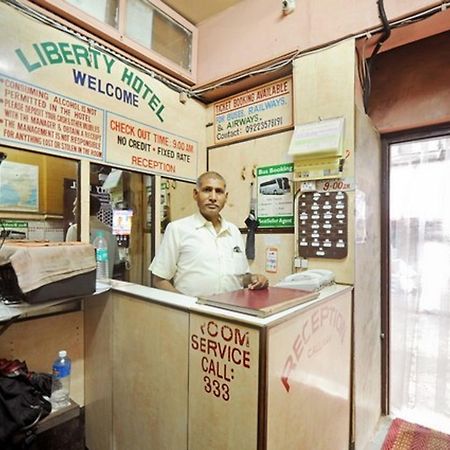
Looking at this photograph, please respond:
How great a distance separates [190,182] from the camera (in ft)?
8.94

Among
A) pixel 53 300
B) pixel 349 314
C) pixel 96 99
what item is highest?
pixel 96 99

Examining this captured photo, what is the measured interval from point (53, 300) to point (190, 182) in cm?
161

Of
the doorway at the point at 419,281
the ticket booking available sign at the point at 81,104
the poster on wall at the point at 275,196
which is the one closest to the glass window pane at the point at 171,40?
the ticket booking available sign at the point at 81,104

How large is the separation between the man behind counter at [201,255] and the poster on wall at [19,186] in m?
0.84

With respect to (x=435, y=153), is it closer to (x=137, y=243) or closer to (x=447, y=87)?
(x=447, y=87)

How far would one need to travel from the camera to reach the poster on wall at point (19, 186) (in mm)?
1761

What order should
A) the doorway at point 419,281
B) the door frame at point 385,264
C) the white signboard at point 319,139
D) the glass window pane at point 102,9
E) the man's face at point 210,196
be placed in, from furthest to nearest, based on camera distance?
the door frame at point 385,264 < the doorway at point 419,281 < the man's face at point 210,196 < the glass window pane at point 102,9 < the white signboard at point 319,139

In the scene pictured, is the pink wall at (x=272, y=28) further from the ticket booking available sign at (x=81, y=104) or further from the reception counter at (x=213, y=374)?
the reception counter at (x=213, y=374)

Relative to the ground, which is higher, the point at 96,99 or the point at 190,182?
the point at 96,99

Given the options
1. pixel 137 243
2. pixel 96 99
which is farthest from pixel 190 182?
pixel 96 99

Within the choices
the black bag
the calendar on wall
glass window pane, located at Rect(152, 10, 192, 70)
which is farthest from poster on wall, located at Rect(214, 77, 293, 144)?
the black bag

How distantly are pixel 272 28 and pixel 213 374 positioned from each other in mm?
2343

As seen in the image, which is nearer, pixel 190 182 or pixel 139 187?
pixel 139 187

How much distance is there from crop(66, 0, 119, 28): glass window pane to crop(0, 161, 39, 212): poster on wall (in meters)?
1.07
